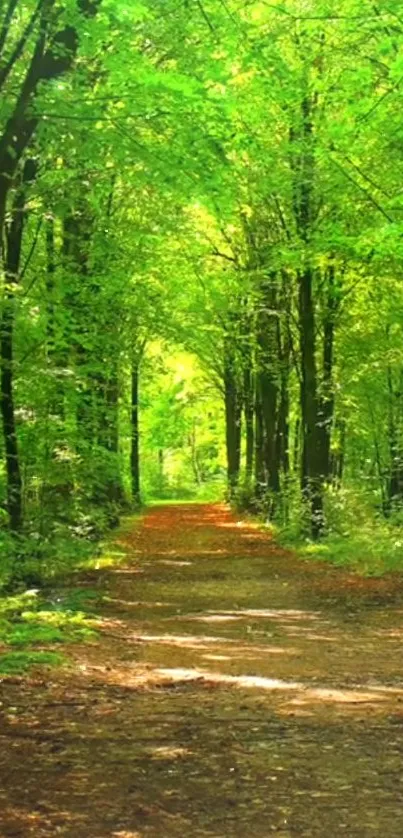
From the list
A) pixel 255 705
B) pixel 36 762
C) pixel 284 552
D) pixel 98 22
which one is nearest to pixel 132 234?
pixel 284 552

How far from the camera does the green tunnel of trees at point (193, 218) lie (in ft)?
30.2

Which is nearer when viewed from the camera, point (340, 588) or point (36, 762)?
point (36, 762)

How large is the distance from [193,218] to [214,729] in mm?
17965

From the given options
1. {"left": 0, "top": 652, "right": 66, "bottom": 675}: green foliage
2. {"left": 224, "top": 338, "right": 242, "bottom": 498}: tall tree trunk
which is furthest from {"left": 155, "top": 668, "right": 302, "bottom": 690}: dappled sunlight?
{"left": 224, "top": 338, "right": 242, "bottom": 498}: tall tree trunk

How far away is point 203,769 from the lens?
17.4 feet

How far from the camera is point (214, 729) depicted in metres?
6.21

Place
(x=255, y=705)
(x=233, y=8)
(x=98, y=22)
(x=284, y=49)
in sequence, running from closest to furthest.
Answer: (x=255, y=705) → (x=98, y=22) → (x=233, y=8) → (x=284, y=49)

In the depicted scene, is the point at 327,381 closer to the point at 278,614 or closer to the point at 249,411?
the point at 278,614

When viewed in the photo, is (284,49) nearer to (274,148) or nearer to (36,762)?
(274,148)

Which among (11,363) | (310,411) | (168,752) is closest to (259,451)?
(310,411)

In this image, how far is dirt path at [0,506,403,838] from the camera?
4.55m

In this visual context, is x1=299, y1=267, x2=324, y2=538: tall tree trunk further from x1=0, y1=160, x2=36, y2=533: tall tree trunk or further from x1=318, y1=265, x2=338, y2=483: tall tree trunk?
x1=0, y1=160, x2=36, y2=533: tall tree trunk

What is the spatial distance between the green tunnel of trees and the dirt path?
3765mm

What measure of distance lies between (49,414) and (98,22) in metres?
6.55
